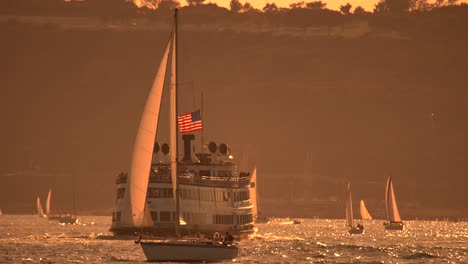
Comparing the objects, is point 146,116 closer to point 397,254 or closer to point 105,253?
point 105,253

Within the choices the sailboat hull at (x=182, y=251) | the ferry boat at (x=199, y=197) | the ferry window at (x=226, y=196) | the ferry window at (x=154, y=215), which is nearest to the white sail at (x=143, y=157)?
the sailboat hull at (x=182, y=251)

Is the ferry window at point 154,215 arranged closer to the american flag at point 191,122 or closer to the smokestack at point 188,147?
the american flag at point 191,122

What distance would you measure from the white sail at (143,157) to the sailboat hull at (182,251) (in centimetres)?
521

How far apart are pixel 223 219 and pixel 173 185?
39843 mm

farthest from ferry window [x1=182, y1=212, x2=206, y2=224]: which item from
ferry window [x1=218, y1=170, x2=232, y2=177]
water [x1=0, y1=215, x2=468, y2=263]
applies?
ferry window [x1=218, y1=170, x2=232, y2=177]

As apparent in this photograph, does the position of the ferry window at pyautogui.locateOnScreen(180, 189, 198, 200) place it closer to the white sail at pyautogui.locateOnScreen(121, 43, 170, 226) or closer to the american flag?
the american flag

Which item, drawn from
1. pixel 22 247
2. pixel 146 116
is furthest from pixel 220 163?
pixel 146 116

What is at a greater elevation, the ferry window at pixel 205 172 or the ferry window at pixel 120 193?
the ferry window at pixel 205 172

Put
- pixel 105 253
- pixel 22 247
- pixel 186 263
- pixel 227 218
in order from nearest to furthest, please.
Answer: pixel 186 263, pixel 105 253, pixel 22 247, pixel 227 218

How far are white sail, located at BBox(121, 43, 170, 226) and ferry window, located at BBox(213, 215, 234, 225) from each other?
3590 centimetres

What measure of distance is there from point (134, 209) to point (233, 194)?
43.4 metres

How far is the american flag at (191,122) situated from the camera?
164 meters

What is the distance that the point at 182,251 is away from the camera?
129m

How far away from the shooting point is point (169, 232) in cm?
16525
